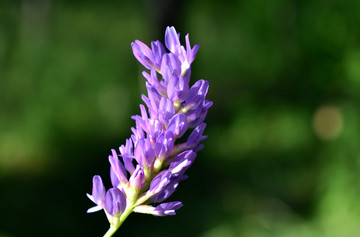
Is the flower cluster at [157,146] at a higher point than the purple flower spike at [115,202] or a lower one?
higher

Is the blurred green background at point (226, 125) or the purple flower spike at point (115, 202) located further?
the blurred green background at point (226, 125)

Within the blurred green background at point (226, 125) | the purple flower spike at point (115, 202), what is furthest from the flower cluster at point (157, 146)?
the blurred green background at point (226, 125)

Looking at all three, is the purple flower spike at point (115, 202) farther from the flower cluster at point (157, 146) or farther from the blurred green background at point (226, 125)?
the blurred green background at point (226, 125)

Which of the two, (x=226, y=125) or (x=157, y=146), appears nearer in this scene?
(x=157, y=146)

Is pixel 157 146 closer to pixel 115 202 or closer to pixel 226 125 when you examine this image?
pixel 115 202

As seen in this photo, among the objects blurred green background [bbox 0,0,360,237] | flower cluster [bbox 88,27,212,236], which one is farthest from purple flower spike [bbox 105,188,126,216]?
blurred green background [bbox 0,0,360,237]

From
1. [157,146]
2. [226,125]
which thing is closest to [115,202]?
[157,146]

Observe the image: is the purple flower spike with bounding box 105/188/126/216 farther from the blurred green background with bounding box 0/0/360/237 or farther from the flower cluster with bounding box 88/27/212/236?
the blurred green background with bounding box 0/0/360/237
